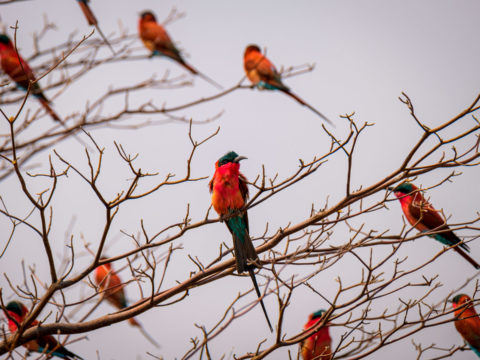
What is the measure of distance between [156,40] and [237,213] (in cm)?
429

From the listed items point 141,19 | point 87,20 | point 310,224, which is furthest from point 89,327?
point 141,19

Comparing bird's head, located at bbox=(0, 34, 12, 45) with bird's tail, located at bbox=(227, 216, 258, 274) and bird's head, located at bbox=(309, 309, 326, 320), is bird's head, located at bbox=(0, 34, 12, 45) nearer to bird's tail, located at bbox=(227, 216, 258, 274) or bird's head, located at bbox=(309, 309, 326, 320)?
bird's tail, located at bbox=(227, 216, 258, 274)

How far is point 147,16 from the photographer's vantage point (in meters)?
7.33

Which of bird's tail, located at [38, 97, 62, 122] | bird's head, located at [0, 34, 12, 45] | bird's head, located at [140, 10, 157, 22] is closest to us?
bird's tail, located at [38, 97, 62, 122]

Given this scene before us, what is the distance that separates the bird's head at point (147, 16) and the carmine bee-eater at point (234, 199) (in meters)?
4.34

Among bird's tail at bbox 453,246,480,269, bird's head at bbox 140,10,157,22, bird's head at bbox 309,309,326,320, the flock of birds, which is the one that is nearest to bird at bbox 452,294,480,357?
the flock of birds

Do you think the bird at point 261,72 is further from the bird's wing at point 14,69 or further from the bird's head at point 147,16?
the bird's wing at point 14,69

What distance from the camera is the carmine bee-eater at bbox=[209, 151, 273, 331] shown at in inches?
119

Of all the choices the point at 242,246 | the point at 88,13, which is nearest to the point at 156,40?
the point at 88,13

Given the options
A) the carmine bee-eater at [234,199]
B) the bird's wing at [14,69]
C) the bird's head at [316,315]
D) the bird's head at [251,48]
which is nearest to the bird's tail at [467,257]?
the carmine bee-eater at [234,199]

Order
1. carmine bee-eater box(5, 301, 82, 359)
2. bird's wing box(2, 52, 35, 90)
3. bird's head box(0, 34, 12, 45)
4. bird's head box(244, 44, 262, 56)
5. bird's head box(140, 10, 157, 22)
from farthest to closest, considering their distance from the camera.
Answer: bird's head box(244, 44, 262, 56) → bird's head box(140, 10, 157, 22) → bird's head box(0, 34, 12, 45) → bird's wing box(2, 52, 35, 90) → carmine bee-eater box(5, 301, 82, 359)

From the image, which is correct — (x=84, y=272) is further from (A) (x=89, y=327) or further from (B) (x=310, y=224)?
(B) (x=310, y=224)

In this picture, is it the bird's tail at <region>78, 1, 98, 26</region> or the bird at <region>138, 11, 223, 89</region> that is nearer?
the bird's tail at <region>78, 1, 98, 26</region>

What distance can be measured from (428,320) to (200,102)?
2.55 m
